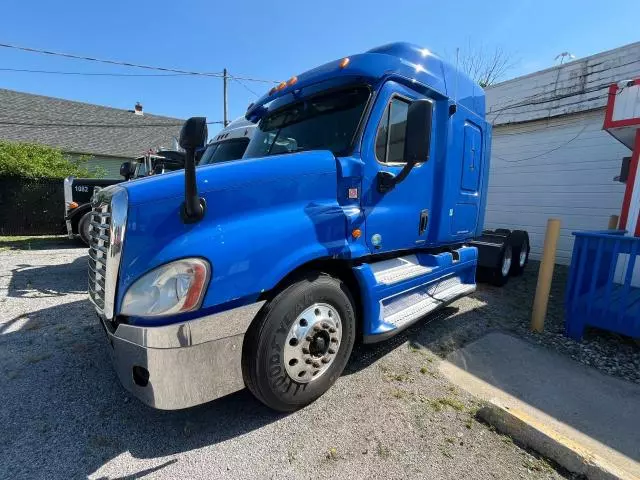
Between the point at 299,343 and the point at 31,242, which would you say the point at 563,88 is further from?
the point at 31,242

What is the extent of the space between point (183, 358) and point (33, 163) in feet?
51.5

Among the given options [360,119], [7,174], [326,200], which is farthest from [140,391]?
[7,174]

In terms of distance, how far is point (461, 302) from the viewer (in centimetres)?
539

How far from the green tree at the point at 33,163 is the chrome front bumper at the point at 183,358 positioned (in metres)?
13.5

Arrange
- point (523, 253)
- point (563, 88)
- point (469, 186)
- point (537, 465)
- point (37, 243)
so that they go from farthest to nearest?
point (37, 243) → point (563, 88) → point (523, 253) → point (469, 186) → point (537, 465)

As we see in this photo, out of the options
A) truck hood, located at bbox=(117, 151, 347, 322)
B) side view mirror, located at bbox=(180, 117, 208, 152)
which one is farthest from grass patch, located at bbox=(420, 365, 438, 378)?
side view mirror, located at bbox=(180, 117, 208, 152)

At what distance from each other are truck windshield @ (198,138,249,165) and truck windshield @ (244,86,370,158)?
205cm

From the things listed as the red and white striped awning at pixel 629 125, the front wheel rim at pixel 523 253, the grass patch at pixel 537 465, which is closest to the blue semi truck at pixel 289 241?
the grass patch at pixel 537 465

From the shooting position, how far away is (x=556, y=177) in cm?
887

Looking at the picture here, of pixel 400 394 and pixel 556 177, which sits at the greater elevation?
pixel 556 177

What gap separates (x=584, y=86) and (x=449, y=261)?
742 cm

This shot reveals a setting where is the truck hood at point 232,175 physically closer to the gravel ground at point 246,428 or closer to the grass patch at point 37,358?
the gravel ground at point 246,428

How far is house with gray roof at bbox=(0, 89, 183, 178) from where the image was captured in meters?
20.2

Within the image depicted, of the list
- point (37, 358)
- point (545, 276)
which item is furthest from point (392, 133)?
point (37, 358)
